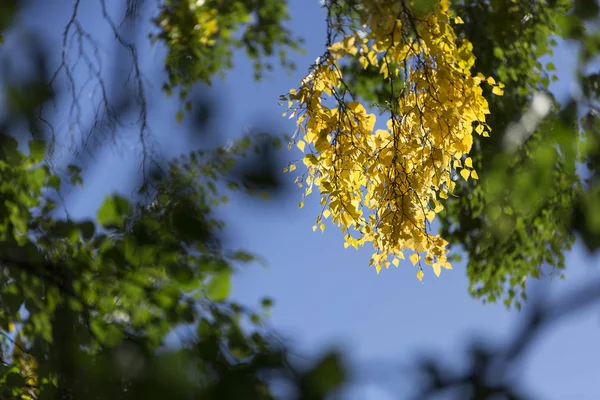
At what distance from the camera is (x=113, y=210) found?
1280 mm

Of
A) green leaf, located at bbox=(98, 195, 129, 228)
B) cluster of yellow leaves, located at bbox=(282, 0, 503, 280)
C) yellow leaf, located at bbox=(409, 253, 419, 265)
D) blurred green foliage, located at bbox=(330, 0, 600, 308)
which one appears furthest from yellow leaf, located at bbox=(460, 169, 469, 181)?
green leaf, located at bbox=(98, 195, 129, 228)

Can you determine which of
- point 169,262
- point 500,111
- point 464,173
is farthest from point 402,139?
point 500,111

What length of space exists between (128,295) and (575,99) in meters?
0.87

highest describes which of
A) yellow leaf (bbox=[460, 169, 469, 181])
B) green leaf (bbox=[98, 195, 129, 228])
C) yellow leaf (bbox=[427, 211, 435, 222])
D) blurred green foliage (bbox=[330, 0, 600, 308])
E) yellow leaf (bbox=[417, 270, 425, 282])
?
blurred green foliage (bbox=[330, 0, 600, 308])

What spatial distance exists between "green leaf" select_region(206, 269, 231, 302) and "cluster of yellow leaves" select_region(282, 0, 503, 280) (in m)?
0.80

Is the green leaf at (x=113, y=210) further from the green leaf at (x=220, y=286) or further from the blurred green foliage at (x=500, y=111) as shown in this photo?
the blurred green foliage at (x=500, y=111)

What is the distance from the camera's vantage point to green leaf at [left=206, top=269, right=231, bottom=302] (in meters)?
1.04

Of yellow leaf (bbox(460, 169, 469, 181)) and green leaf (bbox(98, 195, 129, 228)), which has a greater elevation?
yellow leaf (bbox(460, 169, 469, 181))

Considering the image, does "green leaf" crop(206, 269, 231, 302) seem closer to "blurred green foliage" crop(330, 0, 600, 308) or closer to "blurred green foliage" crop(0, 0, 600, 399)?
"blurred green foliage" crop(0, 0, 600, 399)

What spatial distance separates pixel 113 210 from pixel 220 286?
350 millimetres

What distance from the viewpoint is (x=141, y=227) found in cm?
125

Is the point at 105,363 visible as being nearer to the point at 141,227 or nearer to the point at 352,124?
the point at 141,227

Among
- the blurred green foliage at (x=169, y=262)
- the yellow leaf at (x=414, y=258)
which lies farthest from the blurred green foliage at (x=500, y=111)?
the yellow leaf at (x=414, y=258)

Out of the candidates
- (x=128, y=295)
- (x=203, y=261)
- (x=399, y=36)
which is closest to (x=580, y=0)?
(x=399, y=36)
